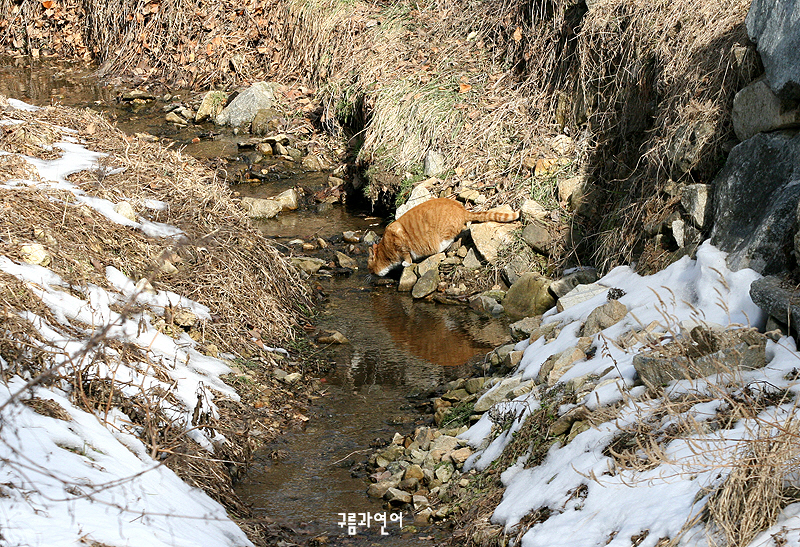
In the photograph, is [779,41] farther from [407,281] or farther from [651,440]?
[407,281]

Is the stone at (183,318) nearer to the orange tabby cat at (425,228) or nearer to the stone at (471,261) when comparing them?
the orange tabby cat at (425,228)

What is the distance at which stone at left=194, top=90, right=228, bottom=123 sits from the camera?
11.7 meters

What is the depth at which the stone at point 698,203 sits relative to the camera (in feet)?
17.4

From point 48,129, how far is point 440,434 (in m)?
4.67

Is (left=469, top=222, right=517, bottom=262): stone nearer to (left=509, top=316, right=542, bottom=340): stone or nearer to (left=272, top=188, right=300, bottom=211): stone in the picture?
(left=509, top=316, right=542, bottom=340): stone

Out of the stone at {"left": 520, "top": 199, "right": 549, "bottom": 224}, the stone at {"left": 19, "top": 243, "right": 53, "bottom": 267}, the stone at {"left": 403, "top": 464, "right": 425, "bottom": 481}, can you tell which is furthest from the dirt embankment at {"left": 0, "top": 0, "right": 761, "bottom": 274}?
the stone at {"left": 19, "top": 243, "right": 53, "bottom": 267}

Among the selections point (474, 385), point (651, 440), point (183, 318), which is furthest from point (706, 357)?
point (183, 318)

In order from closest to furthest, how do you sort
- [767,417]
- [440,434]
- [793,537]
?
[793,537] < [767,417] < [440,434]

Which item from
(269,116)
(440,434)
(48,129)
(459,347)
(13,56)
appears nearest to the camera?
(440,434)

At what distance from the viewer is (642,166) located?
6777 mm

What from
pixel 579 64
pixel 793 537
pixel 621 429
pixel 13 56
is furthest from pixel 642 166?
pixel 13 56

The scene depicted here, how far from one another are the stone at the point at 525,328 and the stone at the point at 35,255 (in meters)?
3.48

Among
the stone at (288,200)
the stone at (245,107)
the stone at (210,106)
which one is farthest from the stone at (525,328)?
the stone at (210,106)

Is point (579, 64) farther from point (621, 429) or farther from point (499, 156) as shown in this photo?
point (621, 429)
